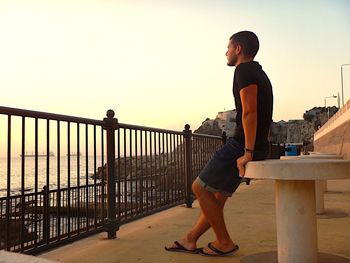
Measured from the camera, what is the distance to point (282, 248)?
279cm

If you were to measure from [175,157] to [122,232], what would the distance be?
2.14m

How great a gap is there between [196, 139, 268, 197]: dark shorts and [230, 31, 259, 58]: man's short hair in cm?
76

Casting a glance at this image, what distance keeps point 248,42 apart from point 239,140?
0.83m

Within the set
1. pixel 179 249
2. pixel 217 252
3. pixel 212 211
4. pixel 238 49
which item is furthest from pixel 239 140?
pixel 179 249

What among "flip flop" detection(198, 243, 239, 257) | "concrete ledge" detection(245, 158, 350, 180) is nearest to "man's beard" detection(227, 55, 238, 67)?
"concrete ledge" detection(245, 158, 350, 180)

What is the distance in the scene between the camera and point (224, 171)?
3225 millimetres

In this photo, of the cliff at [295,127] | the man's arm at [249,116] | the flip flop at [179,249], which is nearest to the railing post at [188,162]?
the flip flop at [179,249]

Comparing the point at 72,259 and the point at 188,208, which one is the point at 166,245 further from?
the point at 188,208

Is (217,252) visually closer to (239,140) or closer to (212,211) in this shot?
(212,211)

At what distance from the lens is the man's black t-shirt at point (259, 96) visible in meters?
3.05

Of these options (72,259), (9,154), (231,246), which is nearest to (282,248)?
(231,246)

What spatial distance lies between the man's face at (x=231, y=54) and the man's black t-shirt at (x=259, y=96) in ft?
0.61

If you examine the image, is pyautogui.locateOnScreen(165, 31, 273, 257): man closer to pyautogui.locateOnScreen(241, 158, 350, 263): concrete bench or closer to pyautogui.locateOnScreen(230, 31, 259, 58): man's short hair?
pyautogui.locateOnScreen(230, 31, 259, 58): man's short hair

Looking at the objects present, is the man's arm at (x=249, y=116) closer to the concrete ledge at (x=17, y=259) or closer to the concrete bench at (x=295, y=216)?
the concrete bench at (x=295, y=216)
